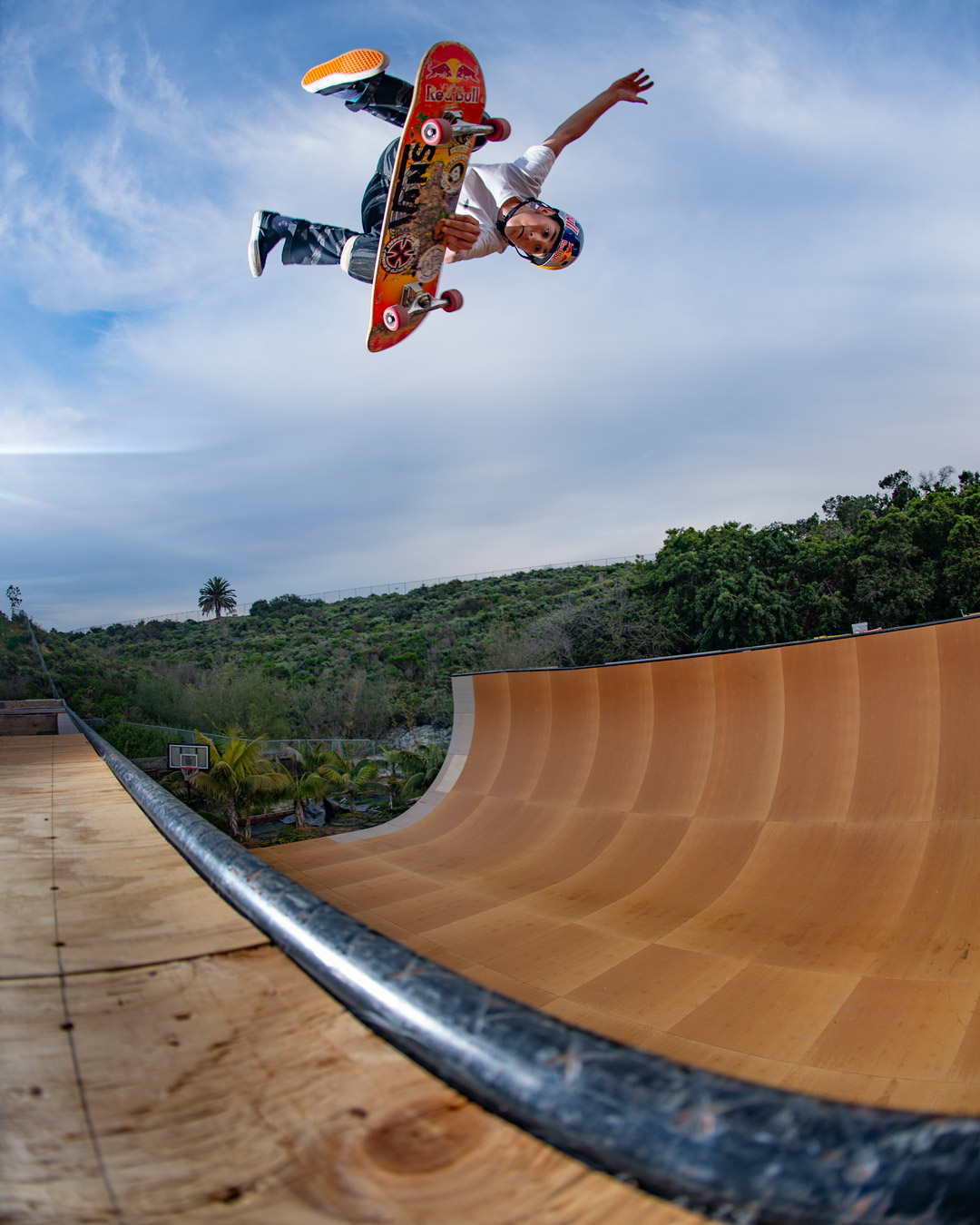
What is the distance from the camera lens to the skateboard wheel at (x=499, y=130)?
4.30 metres

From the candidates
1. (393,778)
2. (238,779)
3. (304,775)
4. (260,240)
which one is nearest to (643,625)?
(393,778)

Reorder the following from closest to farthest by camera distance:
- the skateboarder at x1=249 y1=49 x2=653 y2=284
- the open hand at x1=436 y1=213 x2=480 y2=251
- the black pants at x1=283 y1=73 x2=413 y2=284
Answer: the black pants at x1=283 y1=73 x2=413 y2=284, the open hand at x1=436 y1=213 x2=480 y2=251, the skateboarder at x1=249 y1=49 x2=653 y2=284

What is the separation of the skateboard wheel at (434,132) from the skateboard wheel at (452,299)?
1.08 meters

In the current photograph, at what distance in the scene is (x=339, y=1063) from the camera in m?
0.79

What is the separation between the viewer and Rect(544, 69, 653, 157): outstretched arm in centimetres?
477

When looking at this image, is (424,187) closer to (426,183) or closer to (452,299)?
(426,183)

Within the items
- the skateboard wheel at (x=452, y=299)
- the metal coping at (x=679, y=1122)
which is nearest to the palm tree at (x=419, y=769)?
the skateboard wheel at (x=452, y=299)

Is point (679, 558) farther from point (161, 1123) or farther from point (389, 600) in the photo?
point (389, 600)

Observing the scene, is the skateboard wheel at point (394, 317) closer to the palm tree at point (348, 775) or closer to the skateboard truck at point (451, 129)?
the skateboard truck at point (451, 129)

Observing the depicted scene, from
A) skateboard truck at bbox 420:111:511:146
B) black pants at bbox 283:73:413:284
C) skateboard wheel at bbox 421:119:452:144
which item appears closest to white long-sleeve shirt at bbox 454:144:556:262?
skateboard truck at bbox 420:111:511:146

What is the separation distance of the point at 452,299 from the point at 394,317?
544 millimetres

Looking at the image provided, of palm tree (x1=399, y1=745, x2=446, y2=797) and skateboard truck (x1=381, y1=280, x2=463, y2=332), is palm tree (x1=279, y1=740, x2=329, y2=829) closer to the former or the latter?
palm tree (x1=399, y1=745, x2=446, y2=797)


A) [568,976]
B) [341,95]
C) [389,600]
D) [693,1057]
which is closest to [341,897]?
[568,976]

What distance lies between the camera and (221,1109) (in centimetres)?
73
